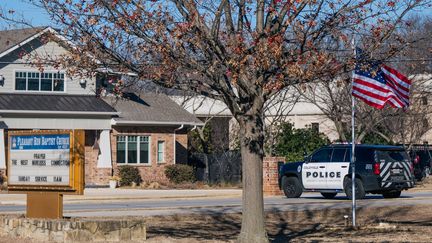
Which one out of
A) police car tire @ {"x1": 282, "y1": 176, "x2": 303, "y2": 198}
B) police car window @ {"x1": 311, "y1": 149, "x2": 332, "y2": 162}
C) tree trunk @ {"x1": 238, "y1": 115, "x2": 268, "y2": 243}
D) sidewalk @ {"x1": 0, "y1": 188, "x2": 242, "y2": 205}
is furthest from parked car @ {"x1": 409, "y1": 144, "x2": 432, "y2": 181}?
tree trunk @ {"x1": 238, "y1": 115, "x2": 268, "y2": 243}

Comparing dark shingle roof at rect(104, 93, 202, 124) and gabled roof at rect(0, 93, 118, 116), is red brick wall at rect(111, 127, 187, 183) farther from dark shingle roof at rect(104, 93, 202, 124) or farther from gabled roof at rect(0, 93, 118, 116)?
gabled roof at rect(0, 93, 118, 116)

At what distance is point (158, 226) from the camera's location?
18344mm

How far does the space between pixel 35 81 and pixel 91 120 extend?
3.30 meters

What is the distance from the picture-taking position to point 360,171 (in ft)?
88.1

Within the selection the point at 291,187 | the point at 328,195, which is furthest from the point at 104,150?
the point at 328,195

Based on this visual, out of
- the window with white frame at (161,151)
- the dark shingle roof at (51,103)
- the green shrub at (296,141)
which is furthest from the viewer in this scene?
the window with white frame at (161,151)

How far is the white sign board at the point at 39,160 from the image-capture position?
1616 cm

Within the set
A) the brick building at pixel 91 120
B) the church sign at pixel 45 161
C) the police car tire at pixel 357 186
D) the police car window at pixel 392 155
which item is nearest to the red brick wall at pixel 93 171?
the brick building at pixel 91 120

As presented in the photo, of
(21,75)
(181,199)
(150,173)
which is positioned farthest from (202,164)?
(181,199)

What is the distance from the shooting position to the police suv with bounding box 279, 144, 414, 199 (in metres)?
26.9

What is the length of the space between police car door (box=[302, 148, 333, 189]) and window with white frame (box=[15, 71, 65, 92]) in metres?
16.7

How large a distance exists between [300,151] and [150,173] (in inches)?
301

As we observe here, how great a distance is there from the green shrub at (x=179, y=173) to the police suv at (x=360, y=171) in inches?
591

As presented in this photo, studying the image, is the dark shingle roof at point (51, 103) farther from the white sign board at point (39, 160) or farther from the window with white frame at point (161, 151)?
the white sign board at point (39, 160)
